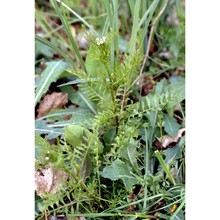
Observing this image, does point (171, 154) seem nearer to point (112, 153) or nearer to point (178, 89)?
point (112, 153)

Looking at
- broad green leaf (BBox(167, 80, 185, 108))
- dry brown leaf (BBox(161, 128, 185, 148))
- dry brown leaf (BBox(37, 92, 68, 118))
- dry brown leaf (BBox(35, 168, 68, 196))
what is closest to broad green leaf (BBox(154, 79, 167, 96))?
broad green leaf (BBox(167, 80, 185, 108))

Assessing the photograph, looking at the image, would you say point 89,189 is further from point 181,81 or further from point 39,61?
point 39,61

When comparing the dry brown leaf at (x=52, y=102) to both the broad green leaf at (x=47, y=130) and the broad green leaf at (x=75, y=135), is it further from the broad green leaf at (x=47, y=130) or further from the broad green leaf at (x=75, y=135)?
the broad green leaf at (x=75, y=135)

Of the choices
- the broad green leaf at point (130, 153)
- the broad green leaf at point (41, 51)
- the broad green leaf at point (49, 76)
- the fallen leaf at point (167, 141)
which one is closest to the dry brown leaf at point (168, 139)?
the fallen leaf at point (167, 141)

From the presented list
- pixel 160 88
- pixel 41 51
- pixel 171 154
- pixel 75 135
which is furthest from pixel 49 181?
pixel 41 51
